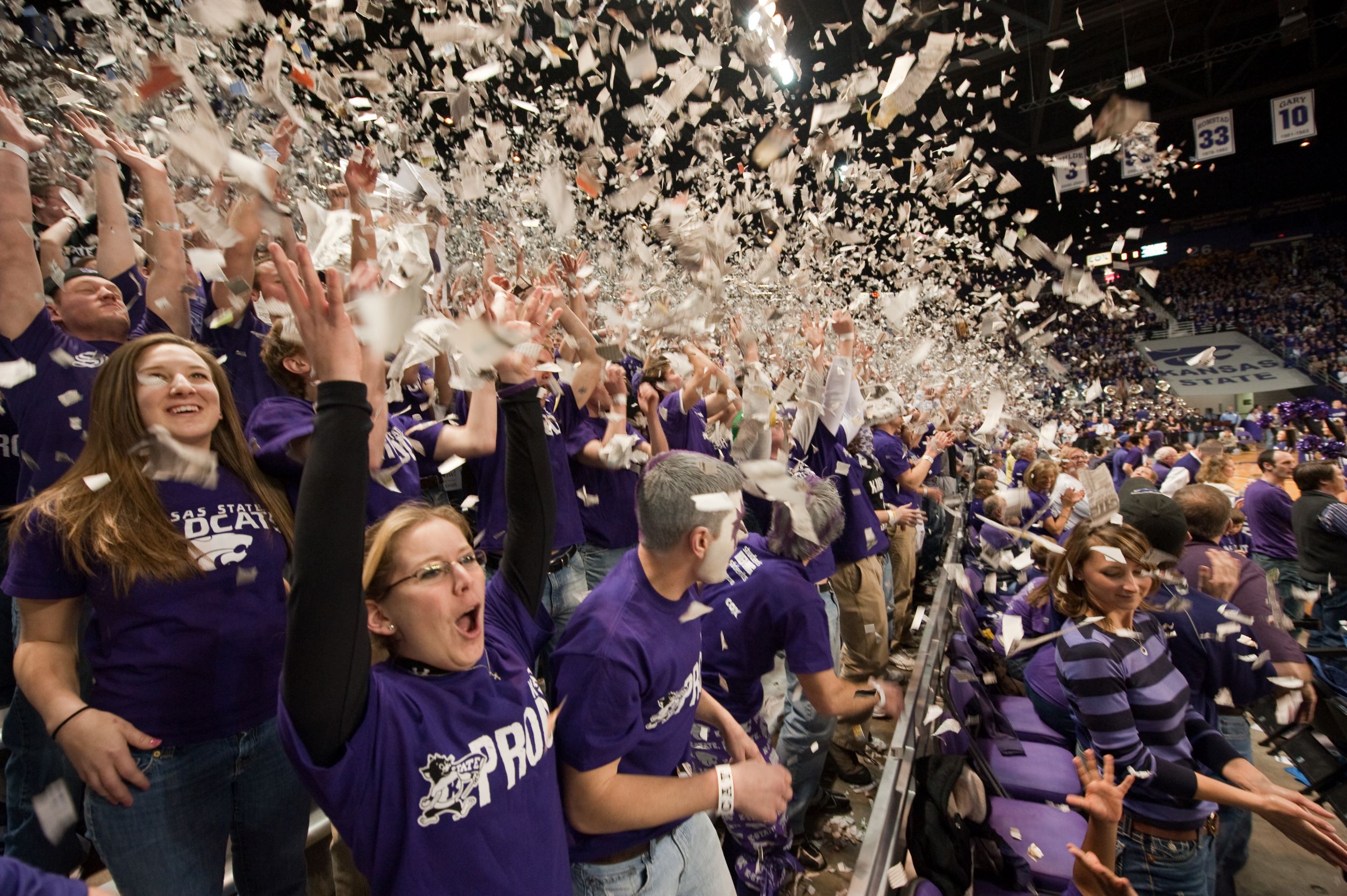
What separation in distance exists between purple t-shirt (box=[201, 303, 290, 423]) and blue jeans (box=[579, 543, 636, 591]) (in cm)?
134

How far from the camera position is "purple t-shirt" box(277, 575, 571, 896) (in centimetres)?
88

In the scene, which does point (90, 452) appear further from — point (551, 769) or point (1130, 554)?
point (1130, 554)

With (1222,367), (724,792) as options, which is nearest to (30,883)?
(724,792)

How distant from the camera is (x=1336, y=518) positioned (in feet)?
12.5

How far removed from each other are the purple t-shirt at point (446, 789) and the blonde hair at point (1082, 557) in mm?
1699

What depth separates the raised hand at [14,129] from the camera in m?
1.41

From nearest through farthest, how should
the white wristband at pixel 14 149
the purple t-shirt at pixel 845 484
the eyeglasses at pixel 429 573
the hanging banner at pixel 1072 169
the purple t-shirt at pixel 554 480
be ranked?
the eyeglasses at pixel 429 573 < the white wristband at pixel 14 149 < the purple t-shirt at pixel 554 480 < the purple t-shirt at pixel 845 484 < the hanging banner at pixel 1072 169

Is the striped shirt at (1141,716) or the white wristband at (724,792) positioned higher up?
the white wristband at (724,792)

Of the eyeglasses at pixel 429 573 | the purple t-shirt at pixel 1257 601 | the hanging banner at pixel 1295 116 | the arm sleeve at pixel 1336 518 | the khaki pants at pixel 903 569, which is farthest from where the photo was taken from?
→ the hanging banner at pixel 1295 116

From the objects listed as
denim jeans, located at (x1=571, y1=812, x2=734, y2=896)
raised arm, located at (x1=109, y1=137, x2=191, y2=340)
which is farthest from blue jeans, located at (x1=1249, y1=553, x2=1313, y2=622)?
raised arm, located at (x1=109, y1=137, x2=191, y2=340)

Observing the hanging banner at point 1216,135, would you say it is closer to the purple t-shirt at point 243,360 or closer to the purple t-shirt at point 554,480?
the purple t-shirt at point 554,480

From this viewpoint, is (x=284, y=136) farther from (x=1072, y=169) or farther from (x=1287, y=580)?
(x=1072, y=169)

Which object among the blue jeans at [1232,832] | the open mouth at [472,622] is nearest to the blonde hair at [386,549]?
the open mouth at [472,622]

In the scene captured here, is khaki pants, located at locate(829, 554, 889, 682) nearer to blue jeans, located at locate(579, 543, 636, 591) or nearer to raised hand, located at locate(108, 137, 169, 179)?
blue jeans, located at locate(579, 543, 636, 591)
